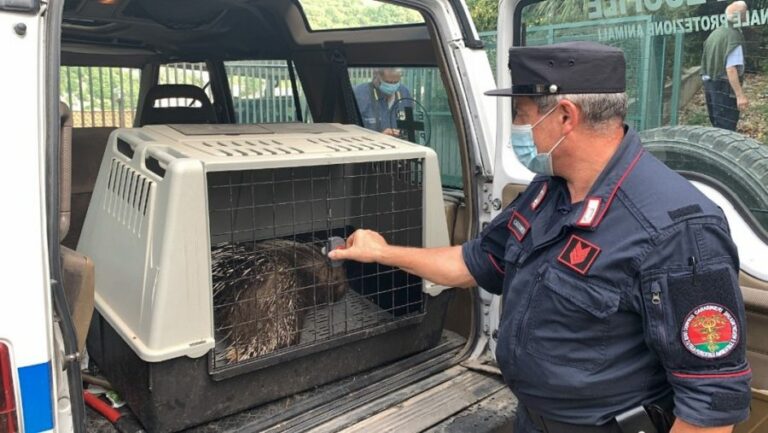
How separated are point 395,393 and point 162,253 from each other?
0.95 m

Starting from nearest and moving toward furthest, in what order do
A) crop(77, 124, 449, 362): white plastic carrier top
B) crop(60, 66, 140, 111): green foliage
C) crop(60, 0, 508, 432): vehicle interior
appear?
Result: crop(77, 124, 449, 362): white plastic carrier top
crop(60, 0, 508, 432): vehicle interior
crop(60, 66, 140, 111): green foliage

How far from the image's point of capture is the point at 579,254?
1.51 metres

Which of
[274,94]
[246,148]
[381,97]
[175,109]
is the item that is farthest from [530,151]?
[274,94]

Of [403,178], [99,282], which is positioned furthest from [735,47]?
[99,282]

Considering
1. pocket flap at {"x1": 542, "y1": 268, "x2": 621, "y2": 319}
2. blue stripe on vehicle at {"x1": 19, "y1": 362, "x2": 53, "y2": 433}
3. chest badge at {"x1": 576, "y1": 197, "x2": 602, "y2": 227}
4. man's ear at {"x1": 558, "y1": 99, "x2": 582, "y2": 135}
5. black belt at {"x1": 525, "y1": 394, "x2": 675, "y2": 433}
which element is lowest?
black belt at {"x1": 525, "y1": 394, "x2": 675, "y2": 433}

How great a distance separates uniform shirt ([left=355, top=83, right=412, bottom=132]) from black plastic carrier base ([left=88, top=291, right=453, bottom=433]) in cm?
134

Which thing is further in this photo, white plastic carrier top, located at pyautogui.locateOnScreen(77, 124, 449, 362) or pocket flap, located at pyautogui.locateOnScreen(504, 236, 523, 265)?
white plastic carrier top, located at pyautogui.locateOnScreen(77, 124, 449, 362)

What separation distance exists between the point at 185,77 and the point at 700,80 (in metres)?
3.20

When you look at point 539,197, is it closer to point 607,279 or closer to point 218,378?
point 607,279

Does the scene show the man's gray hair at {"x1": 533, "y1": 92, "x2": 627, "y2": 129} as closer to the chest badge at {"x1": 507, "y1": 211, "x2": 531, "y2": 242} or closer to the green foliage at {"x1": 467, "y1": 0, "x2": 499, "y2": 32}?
the chest badge at {"x1": 507, "y1": 211, "x2": 531, "y2": 242}

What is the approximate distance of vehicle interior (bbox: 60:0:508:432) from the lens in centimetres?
225

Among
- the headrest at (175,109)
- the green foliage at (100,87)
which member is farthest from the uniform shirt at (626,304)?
the green foliage at (100,87)

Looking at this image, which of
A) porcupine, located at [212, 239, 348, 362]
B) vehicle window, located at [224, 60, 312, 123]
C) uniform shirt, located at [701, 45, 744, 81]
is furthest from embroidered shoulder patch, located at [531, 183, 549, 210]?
vehicle window, located at [224, 60, 312, 123]

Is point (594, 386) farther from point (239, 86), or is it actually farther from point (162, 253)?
point (239, 86)
